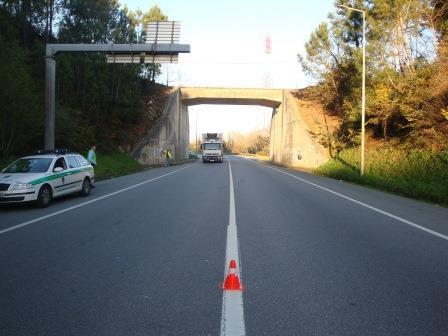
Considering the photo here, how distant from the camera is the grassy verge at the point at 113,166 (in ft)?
93.7

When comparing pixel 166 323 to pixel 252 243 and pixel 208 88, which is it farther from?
pixel 208 88

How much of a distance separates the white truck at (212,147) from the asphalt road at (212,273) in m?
43.2

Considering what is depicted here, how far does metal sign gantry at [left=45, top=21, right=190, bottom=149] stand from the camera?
2086cm

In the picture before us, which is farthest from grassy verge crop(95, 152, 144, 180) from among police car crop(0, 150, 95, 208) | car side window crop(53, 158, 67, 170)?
car side window crop(53, 158, 67, 170)

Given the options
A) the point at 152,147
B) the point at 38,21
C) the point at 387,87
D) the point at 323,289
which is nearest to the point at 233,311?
the point at 323,289

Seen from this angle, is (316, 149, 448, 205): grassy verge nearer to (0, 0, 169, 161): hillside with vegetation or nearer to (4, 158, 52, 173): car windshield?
(4, 158, 52, 173): car windshield

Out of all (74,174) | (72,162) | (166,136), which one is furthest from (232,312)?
(166,136)

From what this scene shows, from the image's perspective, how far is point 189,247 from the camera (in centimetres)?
775

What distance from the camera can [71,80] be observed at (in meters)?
35.2

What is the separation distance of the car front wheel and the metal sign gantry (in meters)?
7.79

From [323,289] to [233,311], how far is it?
1.31 metres

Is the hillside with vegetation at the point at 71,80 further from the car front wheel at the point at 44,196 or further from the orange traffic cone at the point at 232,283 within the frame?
the orange traffic cone at the point at 232,283

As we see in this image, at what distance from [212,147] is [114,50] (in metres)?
34.0

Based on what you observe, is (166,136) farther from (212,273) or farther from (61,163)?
(212,273)
